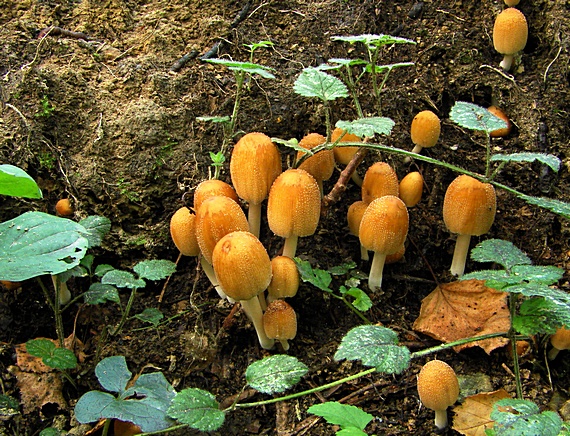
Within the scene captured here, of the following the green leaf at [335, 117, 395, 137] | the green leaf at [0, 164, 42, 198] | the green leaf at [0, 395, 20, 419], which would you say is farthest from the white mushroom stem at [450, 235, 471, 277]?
the green leaf at [0, 395, 20, 419]

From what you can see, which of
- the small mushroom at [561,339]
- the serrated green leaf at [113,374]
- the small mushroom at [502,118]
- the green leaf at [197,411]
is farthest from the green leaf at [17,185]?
the small mushroom at [502,118]

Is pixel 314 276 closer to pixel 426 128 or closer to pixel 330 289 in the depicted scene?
pixel 330 289

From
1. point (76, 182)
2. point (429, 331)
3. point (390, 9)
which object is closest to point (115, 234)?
point (76, 182)

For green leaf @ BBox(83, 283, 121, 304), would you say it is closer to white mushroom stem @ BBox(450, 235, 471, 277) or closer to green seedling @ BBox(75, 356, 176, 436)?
green seedling @ BBox(75, 356, 176, 436)

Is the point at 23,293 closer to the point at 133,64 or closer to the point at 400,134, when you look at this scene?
the point at 133,64

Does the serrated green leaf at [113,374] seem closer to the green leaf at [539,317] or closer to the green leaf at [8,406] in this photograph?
the green leaf at [8,406]
